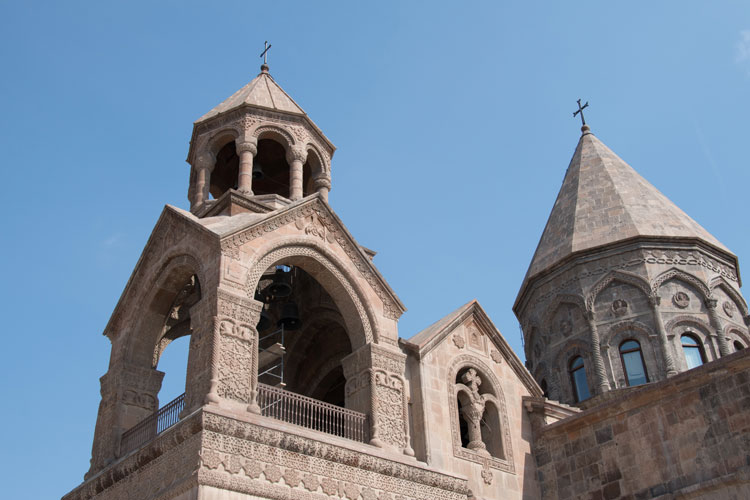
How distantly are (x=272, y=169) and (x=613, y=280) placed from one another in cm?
826

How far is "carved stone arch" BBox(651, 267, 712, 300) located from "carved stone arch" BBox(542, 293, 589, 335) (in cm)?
172

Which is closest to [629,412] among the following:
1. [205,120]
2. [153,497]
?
[153,497]

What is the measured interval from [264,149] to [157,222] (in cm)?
406

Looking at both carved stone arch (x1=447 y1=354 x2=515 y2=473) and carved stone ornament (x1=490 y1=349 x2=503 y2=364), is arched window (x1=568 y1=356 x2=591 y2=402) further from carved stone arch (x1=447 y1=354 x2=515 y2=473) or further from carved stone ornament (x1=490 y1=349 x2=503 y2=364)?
carved stone arch (x1=447 y1=354 x2=515 y2=473)

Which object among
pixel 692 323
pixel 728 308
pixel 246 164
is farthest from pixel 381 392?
pixel 728 308

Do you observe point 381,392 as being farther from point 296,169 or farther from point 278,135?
point 278,135

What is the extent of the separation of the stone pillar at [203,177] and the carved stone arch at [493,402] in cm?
553

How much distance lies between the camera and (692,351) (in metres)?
17.8

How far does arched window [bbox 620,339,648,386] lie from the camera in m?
17.6

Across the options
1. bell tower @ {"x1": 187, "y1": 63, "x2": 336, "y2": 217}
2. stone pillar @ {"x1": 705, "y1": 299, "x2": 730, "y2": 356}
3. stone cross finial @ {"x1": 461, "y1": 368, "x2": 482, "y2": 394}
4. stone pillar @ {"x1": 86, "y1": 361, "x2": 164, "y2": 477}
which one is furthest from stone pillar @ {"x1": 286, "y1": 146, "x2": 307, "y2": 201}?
stone pillar @ {"x1": 705, "y1": 299, "x2": 730, "y2": 356}

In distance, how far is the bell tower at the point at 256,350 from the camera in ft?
34.0

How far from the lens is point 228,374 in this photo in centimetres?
1069

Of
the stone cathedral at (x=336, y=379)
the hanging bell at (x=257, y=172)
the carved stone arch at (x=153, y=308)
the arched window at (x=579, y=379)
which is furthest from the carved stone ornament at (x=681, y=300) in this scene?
the carved stone arch at (x=153, y=308)

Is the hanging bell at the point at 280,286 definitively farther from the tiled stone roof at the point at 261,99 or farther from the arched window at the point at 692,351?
the arched window at the point at 692,351
